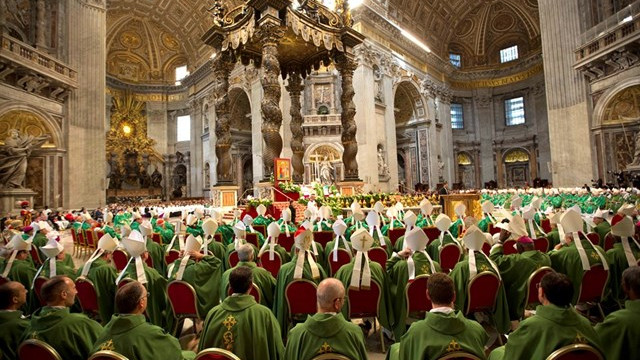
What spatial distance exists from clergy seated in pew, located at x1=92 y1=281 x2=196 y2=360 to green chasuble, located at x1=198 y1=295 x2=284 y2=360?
231 mm

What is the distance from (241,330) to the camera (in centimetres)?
214

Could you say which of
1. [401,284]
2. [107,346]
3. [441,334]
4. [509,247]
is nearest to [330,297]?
[441,334]

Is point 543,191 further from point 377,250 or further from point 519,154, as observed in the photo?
point 519,154

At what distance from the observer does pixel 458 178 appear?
29.5 m

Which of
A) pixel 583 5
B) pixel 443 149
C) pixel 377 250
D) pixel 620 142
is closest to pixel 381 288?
pixel 377 250

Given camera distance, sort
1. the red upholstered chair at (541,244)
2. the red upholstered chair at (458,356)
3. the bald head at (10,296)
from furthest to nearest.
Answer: the red upholstered chair at (541,244) < the bald head at (10,296) < the red upholstered chair at (458,356)

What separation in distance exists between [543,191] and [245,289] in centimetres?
1601

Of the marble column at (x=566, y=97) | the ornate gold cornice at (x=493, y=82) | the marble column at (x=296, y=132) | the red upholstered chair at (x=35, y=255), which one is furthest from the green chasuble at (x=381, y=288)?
the ornate gold cornice at (x=493, y=82)

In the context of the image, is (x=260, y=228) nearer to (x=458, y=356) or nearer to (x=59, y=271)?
(x=59, y=271)

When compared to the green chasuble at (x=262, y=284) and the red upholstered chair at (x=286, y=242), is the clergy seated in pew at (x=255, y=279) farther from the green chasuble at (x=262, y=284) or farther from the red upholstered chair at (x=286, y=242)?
the red upholstered chair at (x=286, y=242)

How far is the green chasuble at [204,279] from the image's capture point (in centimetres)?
354

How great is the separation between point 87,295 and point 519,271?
425 centimetres

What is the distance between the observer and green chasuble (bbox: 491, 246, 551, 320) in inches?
130

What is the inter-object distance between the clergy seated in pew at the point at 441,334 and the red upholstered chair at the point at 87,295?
3.06 metres
